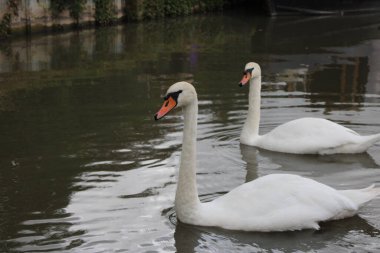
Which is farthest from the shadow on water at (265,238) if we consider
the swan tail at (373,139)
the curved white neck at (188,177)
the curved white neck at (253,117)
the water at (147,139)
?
the curved white neck at (253,117)

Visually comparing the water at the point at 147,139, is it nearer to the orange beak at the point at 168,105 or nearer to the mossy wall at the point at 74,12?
the orange beak at the point at 168,105

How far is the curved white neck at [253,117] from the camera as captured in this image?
32.3 feet

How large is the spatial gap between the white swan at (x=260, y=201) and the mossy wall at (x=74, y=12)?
56.1 ft

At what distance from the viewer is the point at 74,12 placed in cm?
2569

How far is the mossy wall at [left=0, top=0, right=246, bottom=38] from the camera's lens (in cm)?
2333

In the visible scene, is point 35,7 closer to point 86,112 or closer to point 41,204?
point 86,112

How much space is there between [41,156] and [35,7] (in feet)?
52.0

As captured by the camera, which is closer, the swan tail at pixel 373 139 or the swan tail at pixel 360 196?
the swan tail at pixel 360 196

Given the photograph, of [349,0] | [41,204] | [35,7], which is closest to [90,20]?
[35,7]

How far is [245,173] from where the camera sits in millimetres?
8617

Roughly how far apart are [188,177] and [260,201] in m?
0.70

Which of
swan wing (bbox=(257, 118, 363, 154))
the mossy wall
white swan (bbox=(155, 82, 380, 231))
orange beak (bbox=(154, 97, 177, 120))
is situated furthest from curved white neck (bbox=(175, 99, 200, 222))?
the mossy wall

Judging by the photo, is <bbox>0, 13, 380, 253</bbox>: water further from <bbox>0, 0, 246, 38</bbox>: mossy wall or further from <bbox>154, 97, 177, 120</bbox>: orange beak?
<bbox>0, 0, 246, 38</bbox>: mossy wall

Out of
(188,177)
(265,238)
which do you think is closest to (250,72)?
(188,177)
